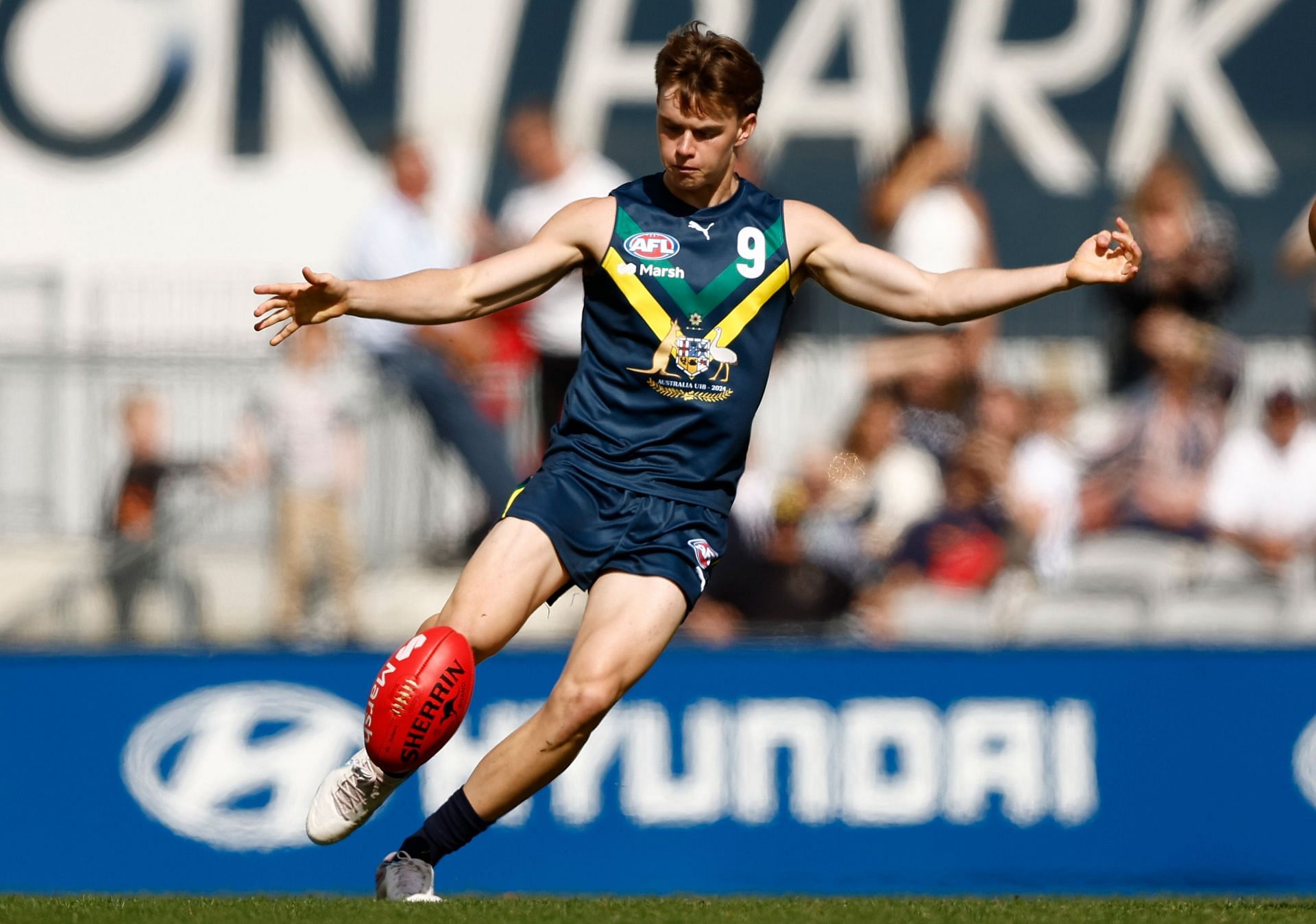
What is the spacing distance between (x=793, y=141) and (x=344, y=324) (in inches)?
158

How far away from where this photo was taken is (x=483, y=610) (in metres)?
5.10

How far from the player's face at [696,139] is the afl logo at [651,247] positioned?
172 mm

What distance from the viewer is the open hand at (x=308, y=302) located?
4938mm

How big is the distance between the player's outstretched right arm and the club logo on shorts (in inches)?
33.1

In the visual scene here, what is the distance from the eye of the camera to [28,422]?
957cm

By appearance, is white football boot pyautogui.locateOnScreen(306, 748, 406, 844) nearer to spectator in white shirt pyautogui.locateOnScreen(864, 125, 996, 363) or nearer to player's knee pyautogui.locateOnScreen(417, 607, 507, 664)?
player's knee pyautogui.locateOnScreen(417, 607, 507, 664)

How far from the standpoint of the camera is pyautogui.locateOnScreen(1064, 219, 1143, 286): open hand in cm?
520

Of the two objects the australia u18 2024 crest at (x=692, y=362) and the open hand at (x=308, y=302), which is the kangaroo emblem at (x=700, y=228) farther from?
the open hand at (x=308, y=302)

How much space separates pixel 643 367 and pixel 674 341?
11cm

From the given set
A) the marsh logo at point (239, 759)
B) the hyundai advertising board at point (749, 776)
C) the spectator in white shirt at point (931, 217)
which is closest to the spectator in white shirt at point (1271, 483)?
the hyundai advertising board at point (749, 776)

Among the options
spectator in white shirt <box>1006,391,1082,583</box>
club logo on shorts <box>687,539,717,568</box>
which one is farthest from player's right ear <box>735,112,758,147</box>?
spectator in white shirt <box>1006,391,1082,583</box>

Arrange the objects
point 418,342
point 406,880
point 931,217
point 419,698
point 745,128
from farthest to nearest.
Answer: point 931,217
point 418,342
point 406,880
point 745,128
point 419,698

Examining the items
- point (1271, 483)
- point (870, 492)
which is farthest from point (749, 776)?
point (1271, 483)

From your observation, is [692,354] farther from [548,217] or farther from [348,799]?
[548,217]
